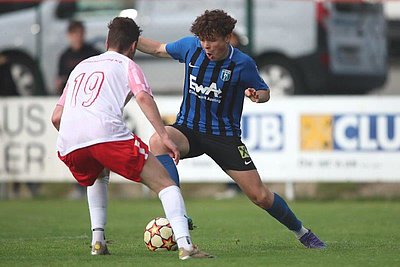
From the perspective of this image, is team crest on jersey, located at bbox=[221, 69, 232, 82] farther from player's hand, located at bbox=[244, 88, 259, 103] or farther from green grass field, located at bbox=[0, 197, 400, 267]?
green grass field, located at bbox=[0, 197, 400, 267]

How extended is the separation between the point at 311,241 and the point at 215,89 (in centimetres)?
148

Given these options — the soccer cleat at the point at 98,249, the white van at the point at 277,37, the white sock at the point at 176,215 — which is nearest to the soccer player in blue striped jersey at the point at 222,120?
the soccer cleat at the point at 98,249

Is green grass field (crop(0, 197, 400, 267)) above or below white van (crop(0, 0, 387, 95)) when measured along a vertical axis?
below

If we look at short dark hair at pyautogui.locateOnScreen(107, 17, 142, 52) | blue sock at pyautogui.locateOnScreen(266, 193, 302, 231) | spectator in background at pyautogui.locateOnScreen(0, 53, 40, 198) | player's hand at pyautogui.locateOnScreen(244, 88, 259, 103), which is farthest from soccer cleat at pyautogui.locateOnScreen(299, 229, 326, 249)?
spectator in background at pyautogui.locateOnScreen(0, 53, 40, 198)

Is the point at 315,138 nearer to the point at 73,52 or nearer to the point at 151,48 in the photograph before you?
the point at 73,52

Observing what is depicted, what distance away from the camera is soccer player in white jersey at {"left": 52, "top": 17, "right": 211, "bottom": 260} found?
749 centimetres

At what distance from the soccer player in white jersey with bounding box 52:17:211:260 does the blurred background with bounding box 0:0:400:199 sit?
905 cm

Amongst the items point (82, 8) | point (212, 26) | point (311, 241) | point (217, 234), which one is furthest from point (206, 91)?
point (82, 8)

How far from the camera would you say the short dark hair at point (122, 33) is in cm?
766

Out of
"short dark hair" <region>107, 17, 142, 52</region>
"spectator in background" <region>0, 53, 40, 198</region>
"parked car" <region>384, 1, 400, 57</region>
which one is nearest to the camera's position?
"short dark hair" <region>107, 17, 142, 52</region>

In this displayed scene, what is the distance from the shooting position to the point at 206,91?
8.89 m

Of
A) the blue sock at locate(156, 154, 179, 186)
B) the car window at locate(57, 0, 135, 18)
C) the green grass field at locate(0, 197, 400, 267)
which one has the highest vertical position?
the car window at locate(57, 0, 135, 18)

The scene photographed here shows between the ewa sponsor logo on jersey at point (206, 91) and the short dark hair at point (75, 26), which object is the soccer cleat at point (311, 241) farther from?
the short dark hair at point (75, 26)

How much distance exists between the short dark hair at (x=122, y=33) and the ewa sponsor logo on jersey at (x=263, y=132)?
7809 mm
